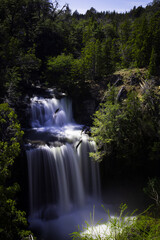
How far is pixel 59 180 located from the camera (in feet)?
43.0

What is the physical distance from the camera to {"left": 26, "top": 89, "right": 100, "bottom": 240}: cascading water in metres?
12.1

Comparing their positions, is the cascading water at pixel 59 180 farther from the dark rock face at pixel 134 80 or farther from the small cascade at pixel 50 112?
the dark rock face at pixel 134 80

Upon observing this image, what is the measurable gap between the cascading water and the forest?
0.95 metres

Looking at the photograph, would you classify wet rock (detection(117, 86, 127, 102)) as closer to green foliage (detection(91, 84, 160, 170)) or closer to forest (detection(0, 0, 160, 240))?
forest (detection(0, 0, 160, 240))

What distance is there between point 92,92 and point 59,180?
444 inches

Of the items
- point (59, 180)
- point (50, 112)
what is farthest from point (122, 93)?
point (59, 180)

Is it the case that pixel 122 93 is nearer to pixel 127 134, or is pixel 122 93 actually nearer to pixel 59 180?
pixel 127 134

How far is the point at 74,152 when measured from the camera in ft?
46.2

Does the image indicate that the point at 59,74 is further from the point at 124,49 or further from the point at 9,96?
the point at 124,49

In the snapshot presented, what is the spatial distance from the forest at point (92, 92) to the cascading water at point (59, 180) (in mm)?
950

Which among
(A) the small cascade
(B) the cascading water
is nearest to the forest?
(B) the cascading water

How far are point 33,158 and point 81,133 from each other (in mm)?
5449

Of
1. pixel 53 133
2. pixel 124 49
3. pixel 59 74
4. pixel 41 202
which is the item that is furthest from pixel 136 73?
pixel 41 202

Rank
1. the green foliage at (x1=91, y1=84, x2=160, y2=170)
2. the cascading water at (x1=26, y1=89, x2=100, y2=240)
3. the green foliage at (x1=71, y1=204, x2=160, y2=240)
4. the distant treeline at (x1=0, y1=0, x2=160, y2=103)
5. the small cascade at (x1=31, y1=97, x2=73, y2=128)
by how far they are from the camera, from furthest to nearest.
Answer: the distant treeline at (x1=0, y1=0, x2=160, y2=103) < the small cascade at (x1=31, y1=97, x2=73, y2=128) < the green foliage at (x1=91, y1=84, x2=160, y2=170) < the cascading water at (x1=26, y1=89, x2=100, y2=240) < the green foliage at (x1=71, y1=204, x2=160, y2=240)
